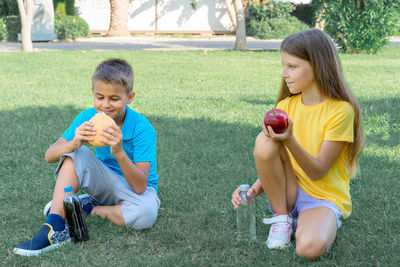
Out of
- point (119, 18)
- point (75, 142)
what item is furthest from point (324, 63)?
point (119, 18)

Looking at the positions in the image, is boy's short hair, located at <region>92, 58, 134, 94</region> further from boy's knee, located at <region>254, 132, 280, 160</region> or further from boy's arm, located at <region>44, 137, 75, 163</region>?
boy's knee, located at <region>254, 132, 280, 160</region>

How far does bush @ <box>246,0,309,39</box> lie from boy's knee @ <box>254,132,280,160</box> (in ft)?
80.3

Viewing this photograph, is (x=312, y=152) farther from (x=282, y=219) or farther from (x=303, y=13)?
(x=303, y=13)

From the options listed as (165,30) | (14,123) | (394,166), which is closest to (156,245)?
(394,166)

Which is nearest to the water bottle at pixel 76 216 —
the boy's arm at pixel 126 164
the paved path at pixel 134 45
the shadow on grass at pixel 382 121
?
the boy's arm at pixel 126 164

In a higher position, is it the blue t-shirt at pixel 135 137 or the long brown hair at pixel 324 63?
the long brown hair at pixel 324 63

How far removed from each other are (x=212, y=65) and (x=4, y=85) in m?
5.64

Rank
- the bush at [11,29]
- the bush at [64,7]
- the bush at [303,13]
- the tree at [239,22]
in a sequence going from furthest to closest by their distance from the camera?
the bush at [303,13] < the bush at [64,7] < the bush at [11,29] < the tree at [239,22]

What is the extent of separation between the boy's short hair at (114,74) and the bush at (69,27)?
23.7m

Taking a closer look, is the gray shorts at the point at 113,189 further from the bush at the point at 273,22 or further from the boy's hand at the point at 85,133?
the bush at the point at 273,22

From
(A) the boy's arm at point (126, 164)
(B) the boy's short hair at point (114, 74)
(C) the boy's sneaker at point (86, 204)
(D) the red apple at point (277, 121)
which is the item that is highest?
(B) the boy's short hair at point (114, 74)

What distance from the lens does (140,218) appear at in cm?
342

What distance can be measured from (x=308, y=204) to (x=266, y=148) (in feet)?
1.67

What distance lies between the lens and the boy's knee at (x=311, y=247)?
2.93 metres
